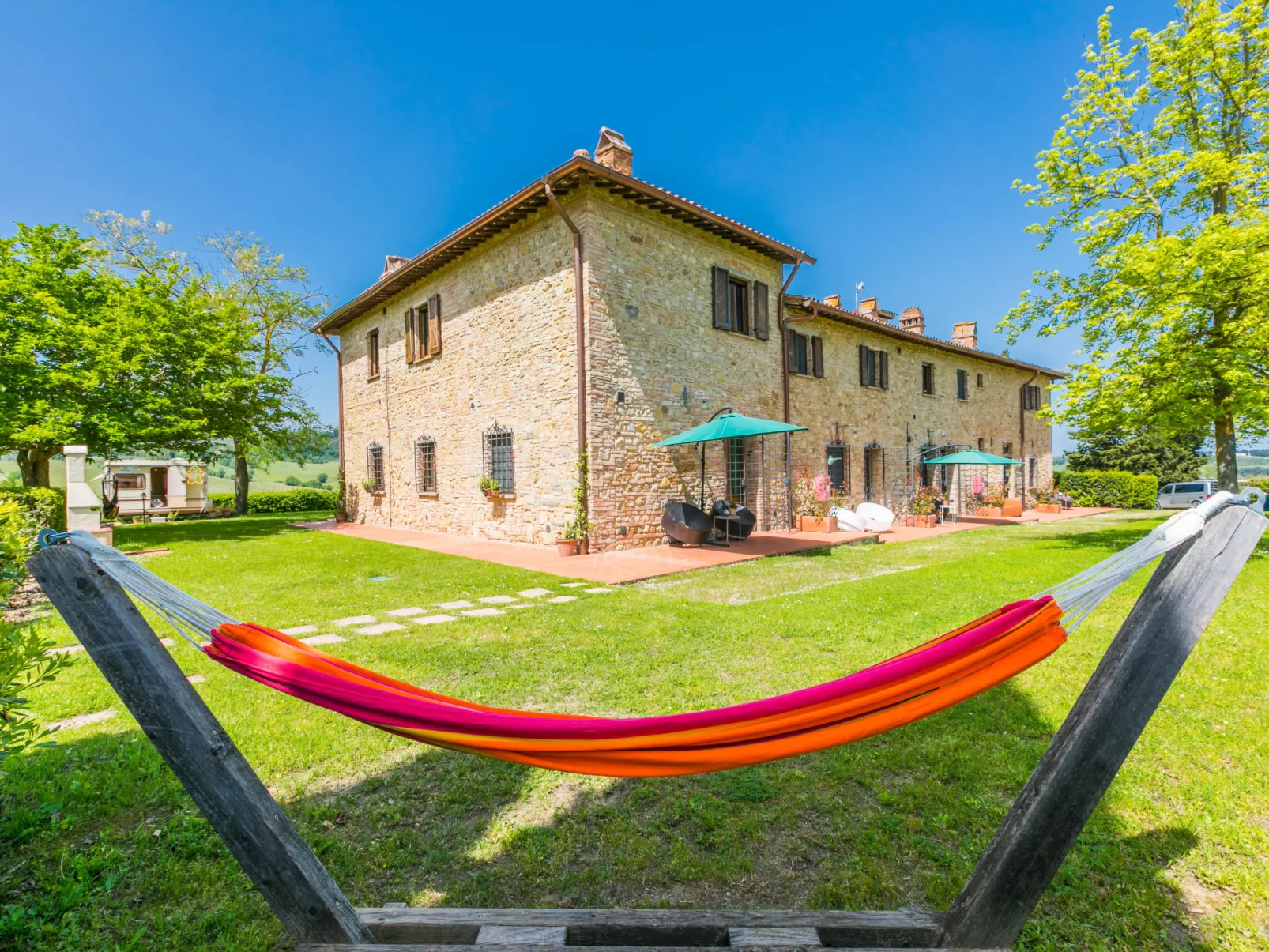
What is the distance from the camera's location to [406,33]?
815cm

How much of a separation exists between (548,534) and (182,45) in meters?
7.65

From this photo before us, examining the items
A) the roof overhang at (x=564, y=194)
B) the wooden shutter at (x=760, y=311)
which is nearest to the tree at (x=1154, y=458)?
the wooden shutter at (x=760, y=311)

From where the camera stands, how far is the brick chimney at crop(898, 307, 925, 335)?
17.5 meters

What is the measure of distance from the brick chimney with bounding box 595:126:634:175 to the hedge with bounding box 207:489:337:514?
657 inches

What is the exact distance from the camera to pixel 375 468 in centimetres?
1445

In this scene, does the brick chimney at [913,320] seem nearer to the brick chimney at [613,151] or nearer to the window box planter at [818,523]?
the window box planter at [818,523]

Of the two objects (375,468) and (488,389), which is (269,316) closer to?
(375,468)

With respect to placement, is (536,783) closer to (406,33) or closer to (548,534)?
(548,534)

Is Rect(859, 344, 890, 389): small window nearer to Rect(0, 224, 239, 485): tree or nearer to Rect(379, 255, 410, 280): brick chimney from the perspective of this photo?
Rect(379, 255, 410, 280): brick chimney

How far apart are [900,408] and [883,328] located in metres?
2.34

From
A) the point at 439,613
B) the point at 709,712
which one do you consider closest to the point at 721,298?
the point at 439,613

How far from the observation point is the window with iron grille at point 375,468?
558 inches

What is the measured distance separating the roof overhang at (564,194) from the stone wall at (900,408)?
2.50 metres

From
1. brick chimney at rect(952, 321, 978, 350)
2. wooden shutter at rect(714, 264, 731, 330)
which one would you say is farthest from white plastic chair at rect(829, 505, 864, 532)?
brick chimney at rect(952, 321, 978, 350)
